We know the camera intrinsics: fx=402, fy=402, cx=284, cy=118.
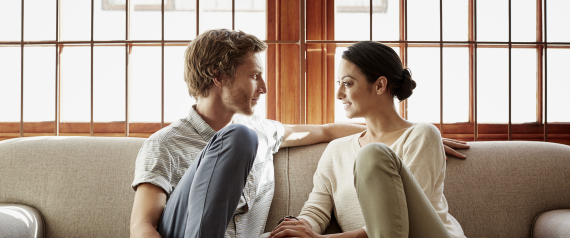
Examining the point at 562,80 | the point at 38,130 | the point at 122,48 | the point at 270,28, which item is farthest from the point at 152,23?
the point at 562,80

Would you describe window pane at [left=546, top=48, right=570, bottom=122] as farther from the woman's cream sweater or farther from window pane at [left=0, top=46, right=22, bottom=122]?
window pane at [left=0, top=46, right=22, bottom=122]

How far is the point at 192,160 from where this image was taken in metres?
1.34

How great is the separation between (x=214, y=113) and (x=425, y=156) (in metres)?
0.75

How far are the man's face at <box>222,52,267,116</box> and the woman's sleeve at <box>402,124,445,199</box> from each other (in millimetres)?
582

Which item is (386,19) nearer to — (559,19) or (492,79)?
(492,79)

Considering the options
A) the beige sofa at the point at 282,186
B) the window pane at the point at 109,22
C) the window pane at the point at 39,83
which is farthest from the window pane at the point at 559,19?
the window pane at the point at 39,83

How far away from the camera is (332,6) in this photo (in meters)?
2.47

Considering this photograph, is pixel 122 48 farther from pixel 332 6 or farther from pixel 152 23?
pixel 332 6

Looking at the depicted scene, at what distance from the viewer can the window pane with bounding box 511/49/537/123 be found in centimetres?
261

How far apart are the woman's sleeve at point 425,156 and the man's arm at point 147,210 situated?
763 millimetres

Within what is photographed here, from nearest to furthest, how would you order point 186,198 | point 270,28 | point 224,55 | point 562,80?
point 186,198 → point 224,55 → point 270,28 → point 562,80

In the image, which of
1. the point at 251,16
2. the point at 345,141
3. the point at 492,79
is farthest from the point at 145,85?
the point at 492,79

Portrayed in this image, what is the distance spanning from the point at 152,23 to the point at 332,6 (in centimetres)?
113

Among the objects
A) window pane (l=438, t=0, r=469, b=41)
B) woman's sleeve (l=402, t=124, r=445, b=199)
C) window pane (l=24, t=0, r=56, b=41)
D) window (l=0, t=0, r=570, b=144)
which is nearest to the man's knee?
woman's sleeve (l=402, t=124, r=445, b=199)
